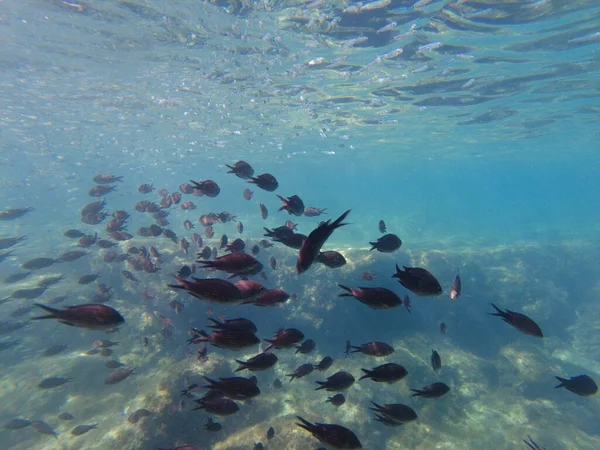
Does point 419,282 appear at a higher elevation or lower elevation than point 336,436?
higher

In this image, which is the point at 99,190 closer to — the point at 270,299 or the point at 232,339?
the point at 270,299

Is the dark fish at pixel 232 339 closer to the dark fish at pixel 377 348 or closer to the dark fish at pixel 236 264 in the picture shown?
the dark fish at pixel 236 264

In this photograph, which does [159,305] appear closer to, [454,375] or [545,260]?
[454,375]

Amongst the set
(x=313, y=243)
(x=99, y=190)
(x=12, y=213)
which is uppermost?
(x=313, y=243)

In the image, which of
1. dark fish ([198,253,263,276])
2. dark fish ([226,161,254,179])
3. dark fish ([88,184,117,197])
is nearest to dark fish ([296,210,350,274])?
dark fish ([198,253,263,276])

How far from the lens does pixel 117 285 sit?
630 inches

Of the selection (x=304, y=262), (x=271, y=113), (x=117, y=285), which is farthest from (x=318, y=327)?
(x=271, y=113)

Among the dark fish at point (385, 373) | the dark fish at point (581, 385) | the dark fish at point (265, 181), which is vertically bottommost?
the dark fish at point (581, 385)

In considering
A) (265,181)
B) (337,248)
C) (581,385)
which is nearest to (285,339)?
(265,181)

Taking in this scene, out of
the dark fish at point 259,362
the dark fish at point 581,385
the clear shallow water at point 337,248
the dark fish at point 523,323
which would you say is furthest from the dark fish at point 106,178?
the dark fish at point 581,385

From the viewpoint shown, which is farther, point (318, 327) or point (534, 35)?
point (534, 35)

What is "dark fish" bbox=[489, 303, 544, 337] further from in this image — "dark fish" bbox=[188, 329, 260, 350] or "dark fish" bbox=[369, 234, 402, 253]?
"dark fish" bbox=[188, 329, 260, 350]

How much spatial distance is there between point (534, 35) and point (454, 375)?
16737 mm

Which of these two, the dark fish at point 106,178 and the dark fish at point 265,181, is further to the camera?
the dark fish at point 106,178
